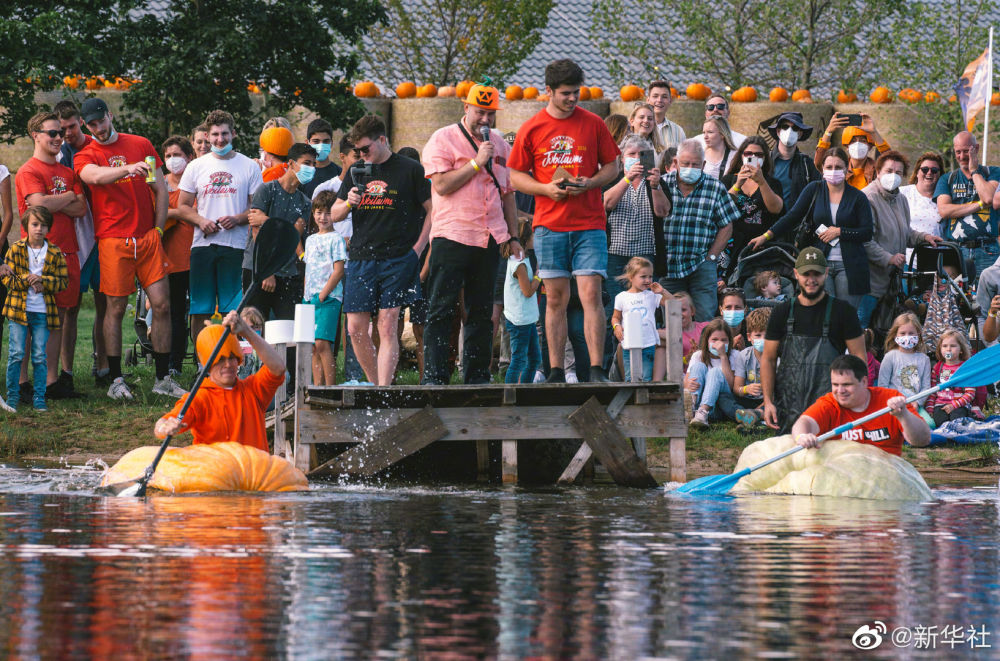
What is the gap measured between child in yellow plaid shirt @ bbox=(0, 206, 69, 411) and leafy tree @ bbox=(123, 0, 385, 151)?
5837 mm

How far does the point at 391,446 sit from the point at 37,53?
7412 mm

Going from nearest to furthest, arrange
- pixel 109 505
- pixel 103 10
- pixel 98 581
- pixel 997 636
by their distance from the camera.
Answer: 1. pixel 997 636
2. pixel 98 581
3. pixel 109 505
4. pixel 103 10

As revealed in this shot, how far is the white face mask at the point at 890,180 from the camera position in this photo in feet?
49.1

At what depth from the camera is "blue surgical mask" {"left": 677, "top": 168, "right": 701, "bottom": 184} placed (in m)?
14.2

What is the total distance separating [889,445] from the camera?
1130cm

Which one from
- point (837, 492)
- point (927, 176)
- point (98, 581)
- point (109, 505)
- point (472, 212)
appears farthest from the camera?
point (927, 176)

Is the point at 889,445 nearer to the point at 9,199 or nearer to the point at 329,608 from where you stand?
the point at 329,608

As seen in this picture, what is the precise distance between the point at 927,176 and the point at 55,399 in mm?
8145

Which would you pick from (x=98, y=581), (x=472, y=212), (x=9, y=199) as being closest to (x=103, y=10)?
(x=9, y=199)

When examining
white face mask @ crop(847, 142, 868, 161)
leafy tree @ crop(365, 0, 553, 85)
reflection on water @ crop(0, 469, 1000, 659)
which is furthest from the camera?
leafy tree @ crop(365, 0, 553, 85)

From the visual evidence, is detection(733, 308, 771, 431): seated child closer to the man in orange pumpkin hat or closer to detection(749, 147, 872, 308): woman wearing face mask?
detection(749, 147, 872, 308): woman wearing face mask

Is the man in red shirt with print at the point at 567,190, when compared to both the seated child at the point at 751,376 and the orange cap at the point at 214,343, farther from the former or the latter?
the orange cap at the point at 214,343

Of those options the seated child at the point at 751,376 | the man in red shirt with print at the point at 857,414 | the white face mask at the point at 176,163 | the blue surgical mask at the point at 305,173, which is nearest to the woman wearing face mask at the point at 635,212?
the seated child at the point at 751,376

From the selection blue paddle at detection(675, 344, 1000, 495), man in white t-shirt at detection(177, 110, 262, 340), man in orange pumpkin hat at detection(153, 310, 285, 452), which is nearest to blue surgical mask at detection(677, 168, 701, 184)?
blue paddle at detection(675, 344, 1000, 495)
